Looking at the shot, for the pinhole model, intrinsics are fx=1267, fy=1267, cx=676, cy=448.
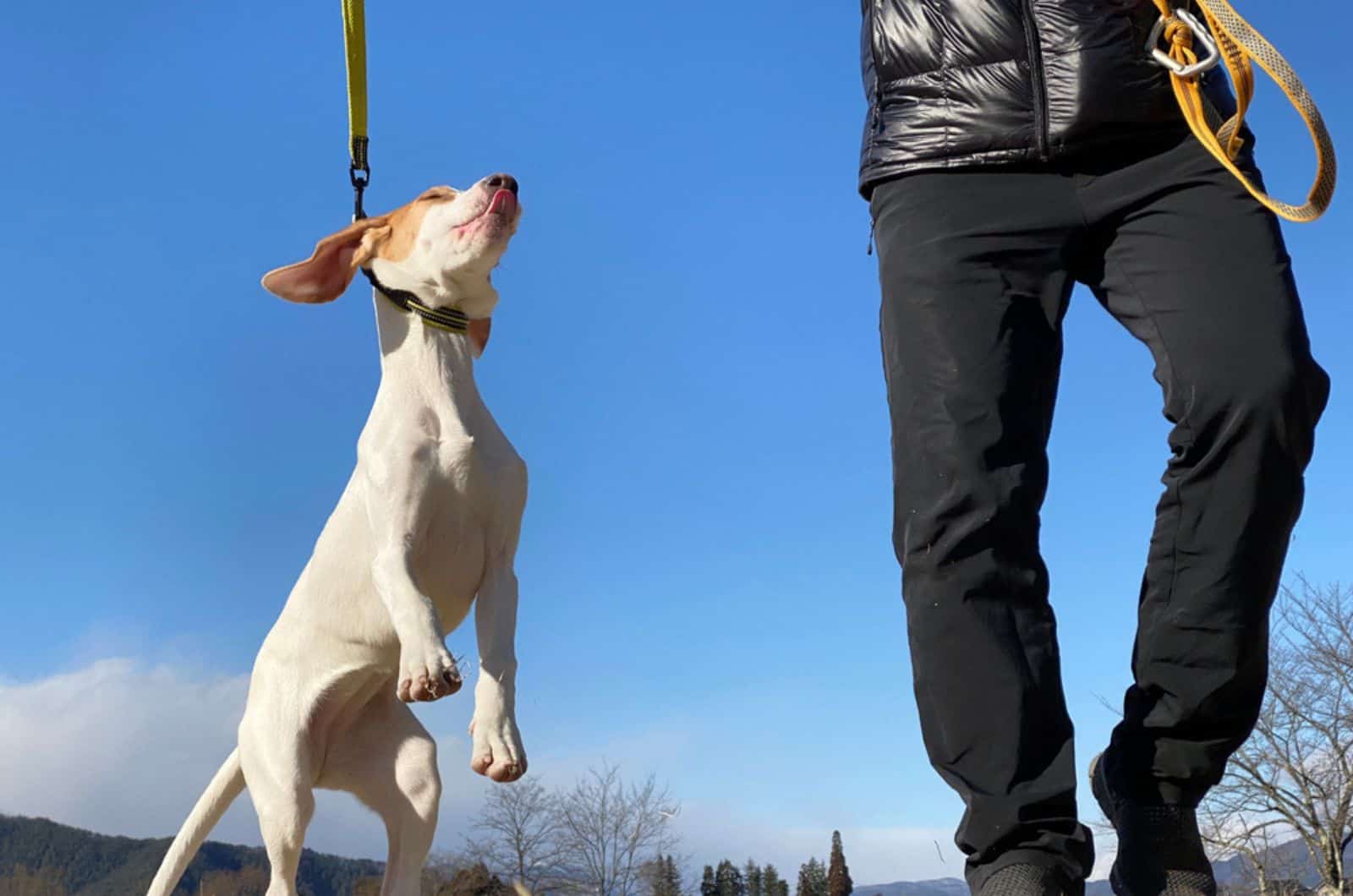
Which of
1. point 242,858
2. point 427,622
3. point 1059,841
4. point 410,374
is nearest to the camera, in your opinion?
point 1059,841

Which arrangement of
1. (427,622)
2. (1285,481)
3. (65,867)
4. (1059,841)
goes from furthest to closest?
(65,867), (427,622), (1285,481), (1059,841)

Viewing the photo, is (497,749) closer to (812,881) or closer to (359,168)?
(359,168)

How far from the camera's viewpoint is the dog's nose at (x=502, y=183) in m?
3.86

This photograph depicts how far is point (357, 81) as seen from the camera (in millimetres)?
4133

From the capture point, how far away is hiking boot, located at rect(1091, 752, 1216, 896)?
2348 mm

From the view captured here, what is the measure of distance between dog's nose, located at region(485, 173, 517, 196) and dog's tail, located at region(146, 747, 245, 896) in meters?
2.01

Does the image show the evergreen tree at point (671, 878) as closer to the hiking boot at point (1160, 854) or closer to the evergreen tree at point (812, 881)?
the evergreen tree at point (812, 881)

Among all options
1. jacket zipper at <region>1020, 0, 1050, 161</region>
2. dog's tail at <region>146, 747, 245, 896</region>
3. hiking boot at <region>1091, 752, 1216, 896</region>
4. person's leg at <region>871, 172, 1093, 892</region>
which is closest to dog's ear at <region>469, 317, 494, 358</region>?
dog's tail at <region>146, 747, 245, 896</region>

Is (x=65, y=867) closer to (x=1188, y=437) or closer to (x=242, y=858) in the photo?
(x=242, y=858)

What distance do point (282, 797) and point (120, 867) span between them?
4548mm

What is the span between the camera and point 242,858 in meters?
5.15

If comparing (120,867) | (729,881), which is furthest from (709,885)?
(120,867)

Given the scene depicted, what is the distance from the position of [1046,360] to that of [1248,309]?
0.37 meters

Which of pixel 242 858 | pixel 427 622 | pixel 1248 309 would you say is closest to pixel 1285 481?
pixel 1248 309
